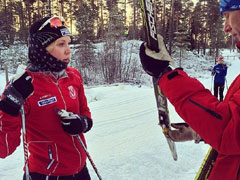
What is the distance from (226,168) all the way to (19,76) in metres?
1.39

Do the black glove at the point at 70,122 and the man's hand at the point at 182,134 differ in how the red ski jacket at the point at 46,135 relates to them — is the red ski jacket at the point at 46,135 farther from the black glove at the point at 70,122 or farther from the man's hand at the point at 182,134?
the man's hand at the point at 182,134

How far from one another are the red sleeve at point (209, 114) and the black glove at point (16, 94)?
3.32 feet

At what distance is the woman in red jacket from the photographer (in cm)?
154

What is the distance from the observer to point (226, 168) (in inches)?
43.7

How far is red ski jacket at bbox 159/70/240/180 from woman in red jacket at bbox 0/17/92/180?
97 cm

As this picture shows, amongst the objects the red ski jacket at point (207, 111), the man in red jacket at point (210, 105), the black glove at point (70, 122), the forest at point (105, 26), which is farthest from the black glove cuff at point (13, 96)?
the forest at point (105, 26)

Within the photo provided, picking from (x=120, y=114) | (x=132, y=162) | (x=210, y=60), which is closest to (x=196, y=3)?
(x=210, y=60)

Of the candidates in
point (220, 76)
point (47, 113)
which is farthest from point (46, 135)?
point (220, 76)

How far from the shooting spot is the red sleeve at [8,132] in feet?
4.95

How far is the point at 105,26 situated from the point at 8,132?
108 feet

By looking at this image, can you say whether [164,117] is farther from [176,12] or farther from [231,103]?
[176,12]

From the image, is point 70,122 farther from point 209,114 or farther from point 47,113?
point 209,114

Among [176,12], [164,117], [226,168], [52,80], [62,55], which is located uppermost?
[176,12]

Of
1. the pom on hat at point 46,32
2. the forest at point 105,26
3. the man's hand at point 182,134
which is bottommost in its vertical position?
the man's hand at point 182,134
